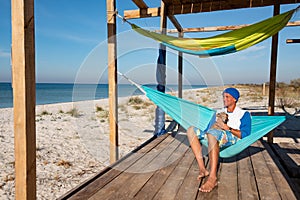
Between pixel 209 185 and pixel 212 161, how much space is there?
0.16 m

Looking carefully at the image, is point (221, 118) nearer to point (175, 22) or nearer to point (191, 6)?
point (191, 6)

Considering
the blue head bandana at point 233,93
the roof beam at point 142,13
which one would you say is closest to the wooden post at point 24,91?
the blue head bandana at point 233,93

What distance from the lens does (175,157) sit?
1925 millimetres

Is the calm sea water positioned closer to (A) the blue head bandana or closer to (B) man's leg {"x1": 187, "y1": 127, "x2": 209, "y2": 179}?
(B) man's leg {"x1": 187, "y1": 127, "x2": 209, "y2": 179}

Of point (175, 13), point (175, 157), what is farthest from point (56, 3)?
point (175, 157)

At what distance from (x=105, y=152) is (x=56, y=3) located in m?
14.2

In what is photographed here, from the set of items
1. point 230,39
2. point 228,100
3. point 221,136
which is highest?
point 230,39

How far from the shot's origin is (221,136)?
1.54 meters

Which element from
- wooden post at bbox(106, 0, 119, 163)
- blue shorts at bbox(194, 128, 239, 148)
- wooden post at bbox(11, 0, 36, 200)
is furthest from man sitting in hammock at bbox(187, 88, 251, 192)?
wooden post at bbox(11, 0, 36, 200)

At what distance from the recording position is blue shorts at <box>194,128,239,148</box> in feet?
4.99

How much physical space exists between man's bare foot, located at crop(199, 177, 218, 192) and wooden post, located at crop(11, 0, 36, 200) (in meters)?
0.91

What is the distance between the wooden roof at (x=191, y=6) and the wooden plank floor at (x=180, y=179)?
1.60 m

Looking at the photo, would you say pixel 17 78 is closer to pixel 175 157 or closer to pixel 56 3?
pixel 175 157

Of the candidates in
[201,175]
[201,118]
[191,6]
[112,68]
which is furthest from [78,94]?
[191,6]
